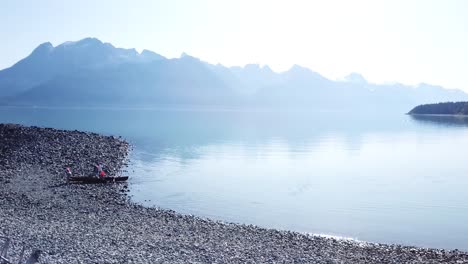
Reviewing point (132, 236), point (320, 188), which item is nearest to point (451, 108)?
point (320, 188)

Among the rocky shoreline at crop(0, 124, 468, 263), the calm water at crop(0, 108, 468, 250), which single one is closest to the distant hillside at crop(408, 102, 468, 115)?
the calm water at crop(0, 108, 468, 250)

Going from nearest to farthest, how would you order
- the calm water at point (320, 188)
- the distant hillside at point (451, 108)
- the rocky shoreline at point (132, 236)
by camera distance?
the rocky shoreline at point (132, 236) < the calm water at point (320, 188) < the distant hillside at point (451, 108)

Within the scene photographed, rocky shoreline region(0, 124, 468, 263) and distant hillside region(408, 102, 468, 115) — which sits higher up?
distant hillside region(408, 102, 468, 115)

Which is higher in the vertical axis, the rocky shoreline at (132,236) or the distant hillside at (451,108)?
the distant hillside at (451,108)

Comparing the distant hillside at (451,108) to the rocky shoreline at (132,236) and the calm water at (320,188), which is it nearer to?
the calm water at (320,188)

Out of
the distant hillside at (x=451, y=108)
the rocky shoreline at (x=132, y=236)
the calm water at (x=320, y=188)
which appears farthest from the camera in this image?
the distant hillside at (x=451, y=108)

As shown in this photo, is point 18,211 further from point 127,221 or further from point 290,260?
point 290,260

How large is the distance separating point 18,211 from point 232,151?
37694 millimetres

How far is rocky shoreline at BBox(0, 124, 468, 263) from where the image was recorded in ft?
51.5

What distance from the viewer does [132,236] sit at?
18125 mm

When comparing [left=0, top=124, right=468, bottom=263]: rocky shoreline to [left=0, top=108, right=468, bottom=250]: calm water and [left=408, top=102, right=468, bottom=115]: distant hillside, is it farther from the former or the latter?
[left=408, top=102, right=468, bottom=115]: distant hillside

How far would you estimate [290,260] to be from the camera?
16.5 metres

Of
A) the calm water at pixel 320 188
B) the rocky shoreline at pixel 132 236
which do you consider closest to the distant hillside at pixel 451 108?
the calm water at pixel 320 188

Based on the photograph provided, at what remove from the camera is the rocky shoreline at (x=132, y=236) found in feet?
51.5
